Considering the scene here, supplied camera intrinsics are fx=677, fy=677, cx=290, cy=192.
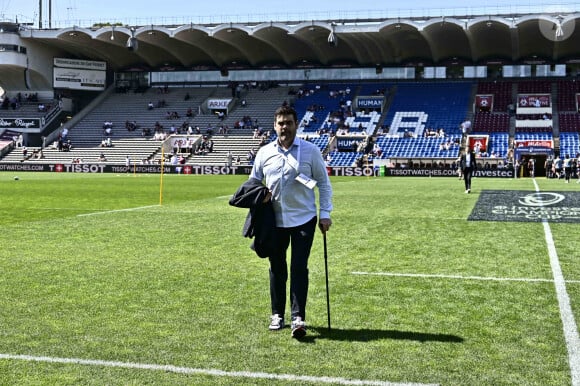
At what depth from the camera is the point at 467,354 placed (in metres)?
5.27

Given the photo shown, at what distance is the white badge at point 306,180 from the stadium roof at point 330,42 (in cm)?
5292

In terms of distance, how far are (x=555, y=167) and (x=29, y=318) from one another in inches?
1828

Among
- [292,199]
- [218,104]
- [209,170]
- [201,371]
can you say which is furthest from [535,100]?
[201,371]

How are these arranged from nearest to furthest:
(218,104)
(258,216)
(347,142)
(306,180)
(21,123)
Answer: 1. (306,180)
2. (258,216)
3. (347,142)
4. (21,123)
5. (218,104)

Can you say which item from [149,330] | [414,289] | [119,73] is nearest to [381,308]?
[414,289]

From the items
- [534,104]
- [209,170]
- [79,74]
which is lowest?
[209,170]

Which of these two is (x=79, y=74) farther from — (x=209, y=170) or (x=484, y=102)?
(x=484, y=102)

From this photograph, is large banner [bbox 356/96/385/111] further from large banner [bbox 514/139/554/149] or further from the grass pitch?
the grass pitch

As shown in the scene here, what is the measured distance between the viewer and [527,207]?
18859mm

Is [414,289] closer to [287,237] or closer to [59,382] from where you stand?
[287,237]

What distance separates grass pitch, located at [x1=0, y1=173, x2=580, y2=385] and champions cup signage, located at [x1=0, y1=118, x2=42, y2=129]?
5860 centimetres

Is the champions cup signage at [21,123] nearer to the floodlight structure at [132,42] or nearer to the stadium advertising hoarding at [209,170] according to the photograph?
the stadium advertising hoarding at [209,170]

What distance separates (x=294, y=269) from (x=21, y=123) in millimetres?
68394

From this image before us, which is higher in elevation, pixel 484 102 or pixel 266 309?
pixel 484 102
